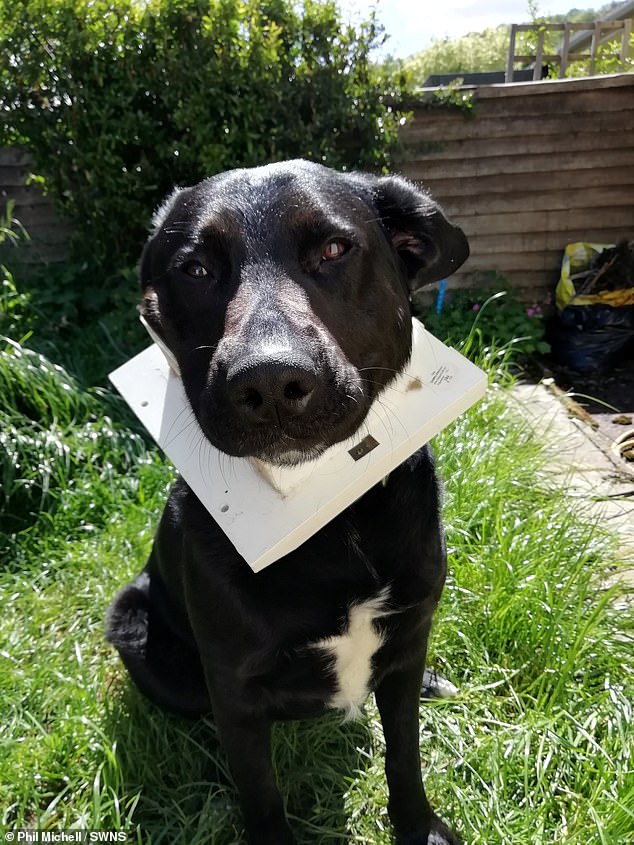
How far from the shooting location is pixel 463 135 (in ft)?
15.4

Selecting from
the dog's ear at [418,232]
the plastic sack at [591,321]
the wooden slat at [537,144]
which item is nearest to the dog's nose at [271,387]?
the dog's ear at [418,232]

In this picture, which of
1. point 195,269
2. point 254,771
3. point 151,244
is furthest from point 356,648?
point 151,244

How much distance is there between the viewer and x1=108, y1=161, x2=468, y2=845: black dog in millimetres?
1147

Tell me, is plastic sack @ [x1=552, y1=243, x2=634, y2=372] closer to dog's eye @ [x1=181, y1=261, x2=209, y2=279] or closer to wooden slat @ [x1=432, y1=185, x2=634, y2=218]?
wooden slat @ [x1=432, y1=185, x2=634, y2=218]

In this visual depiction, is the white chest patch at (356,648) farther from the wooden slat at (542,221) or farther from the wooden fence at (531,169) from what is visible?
the wooden slat at (542,221)

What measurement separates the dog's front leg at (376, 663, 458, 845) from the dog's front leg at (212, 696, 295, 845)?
291 mm

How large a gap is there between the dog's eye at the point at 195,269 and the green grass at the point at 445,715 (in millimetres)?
1334

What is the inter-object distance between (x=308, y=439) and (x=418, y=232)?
709 mm

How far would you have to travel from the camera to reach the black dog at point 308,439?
1.15 metres

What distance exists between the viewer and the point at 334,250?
1300mm

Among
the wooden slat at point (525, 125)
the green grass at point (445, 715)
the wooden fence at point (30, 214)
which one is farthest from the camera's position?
the wooden slat at point (525, 125)

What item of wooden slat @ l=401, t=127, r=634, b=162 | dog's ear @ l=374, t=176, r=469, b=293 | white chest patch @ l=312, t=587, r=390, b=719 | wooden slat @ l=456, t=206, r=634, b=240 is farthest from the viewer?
wooden slat @ l=456, t=206, r=634, b=240

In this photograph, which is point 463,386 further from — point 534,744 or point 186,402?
point 534,744

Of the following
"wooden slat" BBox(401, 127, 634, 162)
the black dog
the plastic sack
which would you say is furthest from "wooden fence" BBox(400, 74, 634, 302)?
the black dog
